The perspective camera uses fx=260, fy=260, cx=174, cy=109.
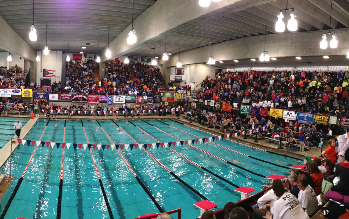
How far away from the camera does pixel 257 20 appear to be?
13.3m

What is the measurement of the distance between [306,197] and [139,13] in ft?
34.2

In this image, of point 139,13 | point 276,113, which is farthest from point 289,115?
point 139,13

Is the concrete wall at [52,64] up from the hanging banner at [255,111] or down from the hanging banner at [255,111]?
up

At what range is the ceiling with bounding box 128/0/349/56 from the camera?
31.9 feet

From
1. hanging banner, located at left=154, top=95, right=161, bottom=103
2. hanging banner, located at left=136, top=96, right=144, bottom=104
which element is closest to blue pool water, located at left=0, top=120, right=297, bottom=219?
hanging banner, located at left=136, top=96, right=144, bottom=104

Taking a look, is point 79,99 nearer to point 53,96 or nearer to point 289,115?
point 53,96

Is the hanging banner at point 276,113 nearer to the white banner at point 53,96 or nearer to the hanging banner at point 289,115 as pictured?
the hanging banner at point 289,115

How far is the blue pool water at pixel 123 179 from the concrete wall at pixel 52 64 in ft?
53.6

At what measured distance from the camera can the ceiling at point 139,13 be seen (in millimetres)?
10320

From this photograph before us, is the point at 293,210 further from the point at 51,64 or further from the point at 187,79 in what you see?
the point at 51,64

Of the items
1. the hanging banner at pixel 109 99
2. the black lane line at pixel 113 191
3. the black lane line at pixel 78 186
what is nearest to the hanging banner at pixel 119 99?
the hanging banner at pixel 109 99

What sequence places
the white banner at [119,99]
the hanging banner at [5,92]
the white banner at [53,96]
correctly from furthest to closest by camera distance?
the white banner at [119,99] → the white banner at [53,96] → the hanging banner at [5,92]

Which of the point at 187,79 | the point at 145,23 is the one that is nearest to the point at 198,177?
the point at 145,23

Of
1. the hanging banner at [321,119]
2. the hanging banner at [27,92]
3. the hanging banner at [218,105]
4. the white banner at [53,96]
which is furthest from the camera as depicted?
the white banner at [53,96]
